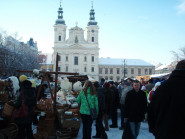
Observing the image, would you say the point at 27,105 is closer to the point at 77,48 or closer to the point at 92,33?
the point at 77,48

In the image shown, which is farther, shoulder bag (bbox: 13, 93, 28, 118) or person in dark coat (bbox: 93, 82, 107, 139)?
person in dark coat (bbox: 93, 82, 107, 139)

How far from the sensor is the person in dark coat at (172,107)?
232 centimetres

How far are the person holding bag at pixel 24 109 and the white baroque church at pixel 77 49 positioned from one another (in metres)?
59.5

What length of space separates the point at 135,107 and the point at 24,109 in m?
2.62

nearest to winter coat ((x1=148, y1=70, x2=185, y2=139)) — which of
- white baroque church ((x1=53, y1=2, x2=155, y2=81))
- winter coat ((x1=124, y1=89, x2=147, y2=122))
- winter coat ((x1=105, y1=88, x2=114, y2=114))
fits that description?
winter coat ((x1=124, y1=89, x2=147, y2=122))

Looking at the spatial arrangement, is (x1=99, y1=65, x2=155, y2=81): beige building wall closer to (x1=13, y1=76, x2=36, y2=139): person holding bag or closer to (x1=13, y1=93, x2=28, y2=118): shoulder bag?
(x1=13, y1=76, x2=36, y2=139): person holding bag

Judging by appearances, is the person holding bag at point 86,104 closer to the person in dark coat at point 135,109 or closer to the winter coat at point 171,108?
the person in dark coat at point 135,109

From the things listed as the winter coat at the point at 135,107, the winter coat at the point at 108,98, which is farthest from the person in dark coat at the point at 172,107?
the winter coat at the point at 108,98

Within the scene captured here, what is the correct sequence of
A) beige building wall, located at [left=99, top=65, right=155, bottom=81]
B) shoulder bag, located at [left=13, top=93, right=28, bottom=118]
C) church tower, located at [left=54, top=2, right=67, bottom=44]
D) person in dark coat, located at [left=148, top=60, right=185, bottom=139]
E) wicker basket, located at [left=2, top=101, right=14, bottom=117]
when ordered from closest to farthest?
person in dark coat, located at [left=148, top=60, right=185, bottom=139], shoulder bag, located at [left=13, top=93, right=28, bottom=118], wicker basket, located at [left=2, top=101, right=14, bottom=117], church tower, located at [left=54, top=2, right=67, bottom=44], beige building wall, located at [left=99, top=65, right=155, bottom=81]

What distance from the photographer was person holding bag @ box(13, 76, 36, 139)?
4.79 m

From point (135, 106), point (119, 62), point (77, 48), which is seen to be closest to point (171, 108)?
point (135, 106)

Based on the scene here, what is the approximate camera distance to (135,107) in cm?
480

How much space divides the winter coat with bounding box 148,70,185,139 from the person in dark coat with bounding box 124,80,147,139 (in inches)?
90.3

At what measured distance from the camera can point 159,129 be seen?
8.07 ft
